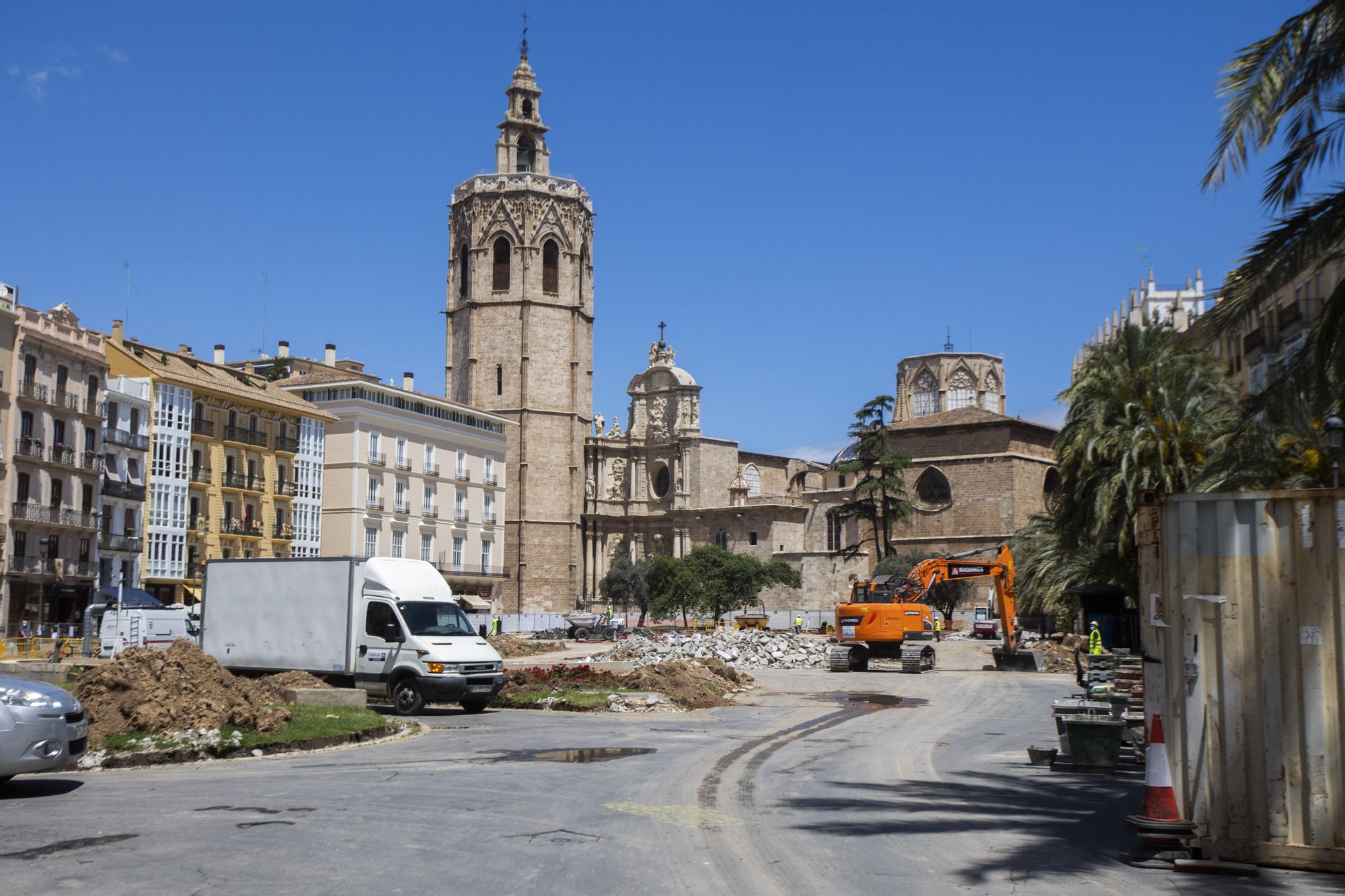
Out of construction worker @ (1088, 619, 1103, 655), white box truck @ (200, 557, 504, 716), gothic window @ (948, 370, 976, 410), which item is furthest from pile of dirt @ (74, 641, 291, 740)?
gothic window @ (948, 370, 976, 410)

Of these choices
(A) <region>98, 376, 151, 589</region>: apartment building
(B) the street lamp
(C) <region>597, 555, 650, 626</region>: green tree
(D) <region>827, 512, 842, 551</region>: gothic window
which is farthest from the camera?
(C) <region>597, 555, 650, 626</region>: green tree

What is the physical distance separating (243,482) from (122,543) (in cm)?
699

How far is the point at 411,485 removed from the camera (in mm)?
64812

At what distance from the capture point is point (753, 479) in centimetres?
8675

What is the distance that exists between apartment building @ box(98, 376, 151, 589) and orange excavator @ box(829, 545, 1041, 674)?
27.4 meters

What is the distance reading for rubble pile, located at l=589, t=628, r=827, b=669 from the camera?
38219 millimetres

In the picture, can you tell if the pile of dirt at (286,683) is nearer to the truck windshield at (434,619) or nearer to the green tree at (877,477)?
the truck windshield at (434,619)

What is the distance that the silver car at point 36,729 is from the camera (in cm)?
980

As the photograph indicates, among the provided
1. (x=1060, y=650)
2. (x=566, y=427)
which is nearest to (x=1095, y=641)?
(x=1060, y=650)

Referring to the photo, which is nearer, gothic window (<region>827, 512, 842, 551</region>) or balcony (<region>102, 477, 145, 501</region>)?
balcony (<region>102, 477, 145, 501</region>)

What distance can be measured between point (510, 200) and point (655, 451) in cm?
1901

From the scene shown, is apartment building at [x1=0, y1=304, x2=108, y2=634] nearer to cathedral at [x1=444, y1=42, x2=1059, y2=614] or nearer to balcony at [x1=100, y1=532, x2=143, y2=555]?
balcony at [x1=100, y1=532, x2=143, y2=555]

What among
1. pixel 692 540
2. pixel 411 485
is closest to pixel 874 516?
pixel 692 540

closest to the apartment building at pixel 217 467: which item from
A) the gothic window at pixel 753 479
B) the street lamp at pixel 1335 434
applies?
the gothic window at pixel 753 479
